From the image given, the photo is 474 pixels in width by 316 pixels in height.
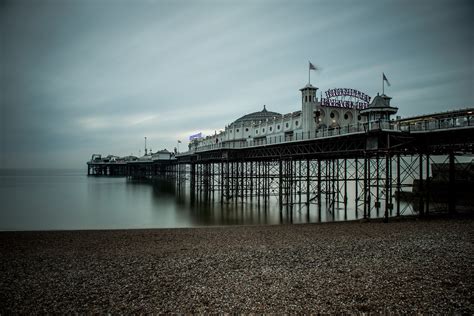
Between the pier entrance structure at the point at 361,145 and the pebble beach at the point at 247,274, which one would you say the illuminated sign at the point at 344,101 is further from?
the pebble beach at the point at 247,274

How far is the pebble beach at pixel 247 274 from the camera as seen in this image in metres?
8.53

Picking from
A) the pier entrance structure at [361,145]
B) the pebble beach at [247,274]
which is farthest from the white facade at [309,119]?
the pebble beach at [247,274]

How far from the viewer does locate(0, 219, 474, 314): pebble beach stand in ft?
28.0

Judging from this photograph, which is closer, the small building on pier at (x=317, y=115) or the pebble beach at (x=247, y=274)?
the pebble beach at (x=247, y=274)

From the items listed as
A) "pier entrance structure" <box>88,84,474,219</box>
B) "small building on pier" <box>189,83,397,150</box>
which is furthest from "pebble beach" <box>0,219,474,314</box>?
"small building on pier" <box>189,83,397,150</box>

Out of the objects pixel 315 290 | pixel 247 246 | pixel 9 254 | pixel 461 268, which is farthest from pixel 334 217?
pixel 9 254

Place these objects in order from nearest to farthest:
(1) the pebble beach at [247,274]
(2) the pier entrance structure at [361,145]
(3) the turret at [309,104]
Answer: (1) the pebble beach at [247,274], (2) the pier entrance structure at [361,145], (3) the turret at [309,104]

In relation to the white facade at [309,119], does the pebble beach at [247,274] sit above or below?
below

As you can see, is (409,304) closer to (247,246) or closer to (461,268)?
(461,268)

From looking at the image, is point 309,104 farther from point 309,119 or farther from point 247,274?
point 247,274

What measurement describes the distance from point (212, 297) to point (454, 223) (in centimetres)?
1932

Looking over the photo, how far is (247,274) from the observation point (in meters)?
10.9

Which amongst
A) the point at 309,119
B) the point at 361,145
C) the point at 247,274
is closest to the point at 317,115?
the point at 309,119

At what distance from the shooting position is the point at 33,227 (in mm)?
26953
